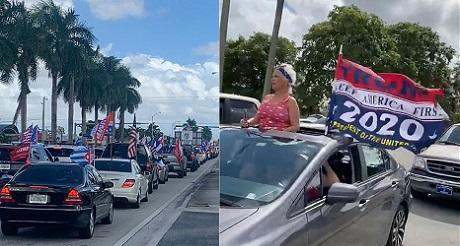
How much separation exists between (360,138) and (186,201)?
162cm

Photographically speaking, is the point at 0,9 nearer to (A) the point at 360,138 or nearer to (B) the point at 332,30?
(B) the point at 332,30

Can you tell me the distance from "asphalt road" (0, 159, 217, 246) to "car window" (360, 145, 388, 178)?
1596 millimetres

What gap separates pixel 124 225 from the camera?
4.93 feet

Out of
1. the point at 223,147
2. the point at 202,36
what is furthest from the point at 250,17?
the point at 223,147

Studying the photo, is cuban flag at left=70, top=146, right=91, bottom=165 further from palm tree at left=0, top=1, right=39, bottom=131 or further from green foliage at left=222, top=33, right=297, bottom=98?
green foliage at left=222, top=33, right=297, bottom=98

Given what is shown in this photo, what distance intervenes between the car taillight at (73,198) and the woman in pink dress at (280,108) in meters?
1.00

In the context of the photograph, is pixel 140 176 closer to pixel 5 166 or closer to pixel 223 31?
pixel 5 166

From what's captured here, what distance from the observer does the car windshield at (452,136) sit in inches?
173

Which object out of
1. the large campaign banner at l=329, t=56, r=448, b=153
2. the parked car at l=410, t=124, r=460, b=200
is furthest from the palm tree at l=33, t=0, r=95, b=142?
the parked car at l=410, t=124, r=460, b=200

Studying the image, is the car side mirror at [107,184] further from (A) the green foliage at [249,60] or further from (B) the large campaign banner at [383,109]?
(B) the large campaign banner at [383,109]

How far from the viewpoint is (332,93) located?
2.82 meters

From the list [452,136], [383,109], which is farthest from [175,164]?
[452,136]

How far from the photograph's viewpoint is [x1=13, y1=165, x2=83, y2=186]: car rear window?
1.43 meters

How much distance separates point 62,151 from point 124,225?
27 cm
